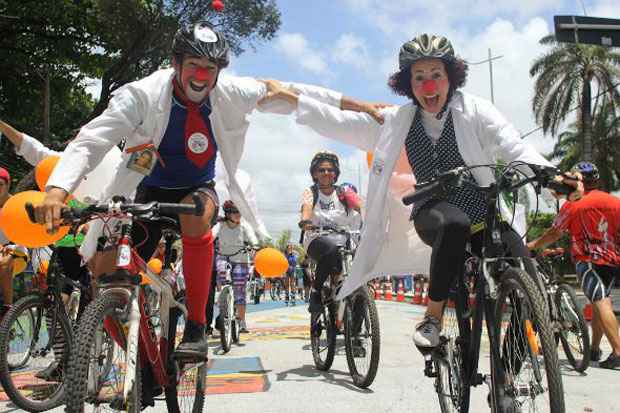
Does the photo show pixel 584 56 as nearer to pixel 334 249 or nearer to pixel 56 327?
pixel 334 249

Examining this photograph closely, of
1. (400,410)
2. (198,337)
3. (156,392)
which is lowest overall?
(400,410)

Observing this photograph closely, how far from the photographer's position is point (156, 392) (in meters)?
3.10

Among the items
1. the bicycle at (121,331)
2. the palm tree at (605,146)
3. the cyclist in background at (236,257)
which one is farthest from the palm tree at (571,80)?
the bicycle at (121,331)

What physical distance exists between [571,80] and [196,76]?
95.6 feet

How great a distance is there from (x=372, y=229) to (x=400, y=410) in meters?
1.23

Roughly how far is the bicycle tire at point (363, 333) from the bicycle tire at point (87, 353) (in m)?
2.52

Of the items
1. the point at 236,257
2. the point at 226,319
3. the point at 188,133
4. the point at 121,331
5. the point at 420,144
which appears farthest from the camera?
the point at 236,257

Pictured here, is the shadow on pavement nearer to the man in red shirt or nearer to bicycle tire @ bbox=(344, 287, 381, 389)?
bicycle tire @ bbox=(344, 287, 381, 389)

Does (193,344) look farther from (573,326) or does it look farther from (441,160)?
(573,326)

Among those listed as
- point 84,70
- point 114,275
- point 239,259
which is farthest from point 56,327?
point 84,70

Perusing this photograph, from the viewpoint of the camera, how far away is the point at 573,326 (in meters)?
6.10

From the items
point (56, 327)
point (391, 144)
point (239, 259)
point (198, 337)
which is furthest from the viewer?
point (239, 259)

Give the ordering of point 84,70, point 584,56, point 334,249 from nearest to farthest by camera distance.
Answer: point 334,249 → point 84,70 → point 584,56

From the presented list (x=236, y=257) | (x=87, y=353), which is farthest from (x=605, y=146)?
(x=87, y=353)
